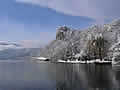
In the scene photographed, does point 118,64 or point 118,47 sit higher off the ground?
point 118,47

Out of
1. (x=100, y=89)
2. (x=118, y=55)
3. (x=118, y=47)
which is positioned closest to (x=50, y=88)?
(x=100, y=89)

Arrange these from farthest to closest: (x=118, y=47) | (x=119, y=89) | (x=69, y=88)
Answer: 1. (x=118, y=47)
2. (x=69, y=88)
3. (x=119, y=89)

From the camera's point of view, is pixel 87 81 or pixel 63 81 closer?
pixel 87 81

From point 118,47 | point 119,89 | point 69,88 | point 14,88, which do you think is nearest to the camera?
point 119,89

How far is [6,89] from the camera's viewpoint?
6009 cm

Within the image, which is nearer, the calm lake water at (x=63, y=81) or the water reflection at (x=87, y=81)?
the water reflection at (x=87, y=81)

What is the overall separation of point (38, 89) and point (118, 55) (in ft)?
463

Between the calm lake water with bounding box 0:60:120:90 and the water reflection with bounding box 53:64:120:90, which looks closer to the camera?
the water reflection with bounding box 53:64:120:90

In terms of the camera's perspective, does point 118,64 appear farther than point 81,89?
Yes

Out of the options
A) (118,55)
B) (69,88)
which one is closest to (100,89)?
(69,88)

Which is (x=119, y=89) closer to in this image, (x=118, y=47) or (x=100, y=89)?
(x=100, y=89)

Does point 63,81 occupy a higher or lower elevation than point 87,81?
lower

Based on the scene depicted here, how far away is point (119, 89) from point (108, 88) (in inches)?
154

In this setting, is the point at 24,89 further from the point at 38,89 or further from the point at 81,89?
the point at 81,89
